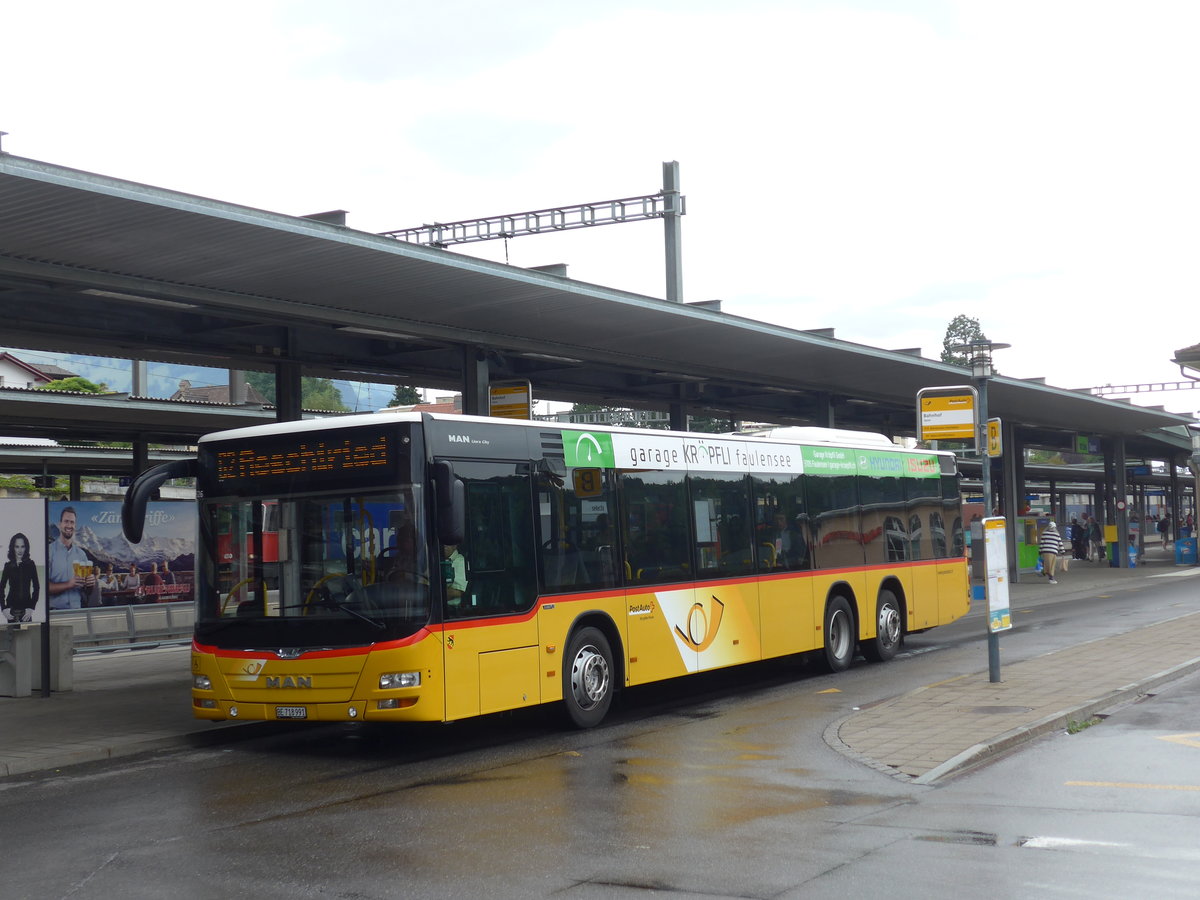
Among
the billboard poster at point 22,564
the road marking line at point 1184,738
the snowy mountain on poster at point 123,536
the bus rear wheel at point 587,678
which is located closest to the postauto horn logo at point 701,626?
the bus rear wheel at point 587,678

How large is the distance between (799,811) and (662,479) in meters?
5.94

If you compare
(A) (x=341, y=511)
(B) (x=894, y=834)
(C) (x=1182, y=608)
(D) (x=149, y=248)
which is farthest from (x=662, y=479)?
(C) (x=1182, y=608)

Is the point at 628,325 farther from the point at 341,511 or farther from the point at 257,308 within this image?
the point at 341,511

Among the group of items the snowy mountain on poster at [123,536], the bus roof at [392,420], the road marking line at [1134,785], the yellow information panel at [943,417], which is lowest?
the road marking line at [1134,785]

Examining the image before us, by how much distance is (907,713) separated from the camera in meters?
12.2

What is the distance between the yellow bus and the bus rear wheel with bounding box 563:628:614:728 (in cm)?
2

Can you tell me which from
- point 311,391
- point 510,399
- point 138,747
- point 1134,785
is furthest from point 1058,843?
point 311,391

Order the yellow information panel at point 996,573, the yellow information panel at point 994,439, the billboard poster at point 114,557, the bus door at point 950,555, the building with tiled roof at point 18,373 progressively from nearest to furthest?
the yellow information panel at point 996,573, the yellow information panel at point 994,439, the bus door at point 950,555, the billboard poster at point 114,557, the building with tiled roof at point 18,373

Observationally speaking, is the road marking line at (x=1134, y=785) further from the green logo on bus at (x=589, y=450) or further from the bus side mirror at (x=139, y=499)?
the bus side mirror at (x=139, y=499)

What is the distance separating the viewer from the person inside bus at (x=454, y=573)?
1096cm

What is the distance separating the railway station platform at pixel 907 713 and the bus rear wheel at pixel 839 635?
5.61ft

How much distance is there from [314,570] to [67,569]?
11545mm

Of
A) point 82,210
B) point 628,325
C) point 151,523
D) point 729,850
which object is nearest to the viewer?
point 729,850

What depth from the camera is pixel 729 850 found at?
7.20 m
